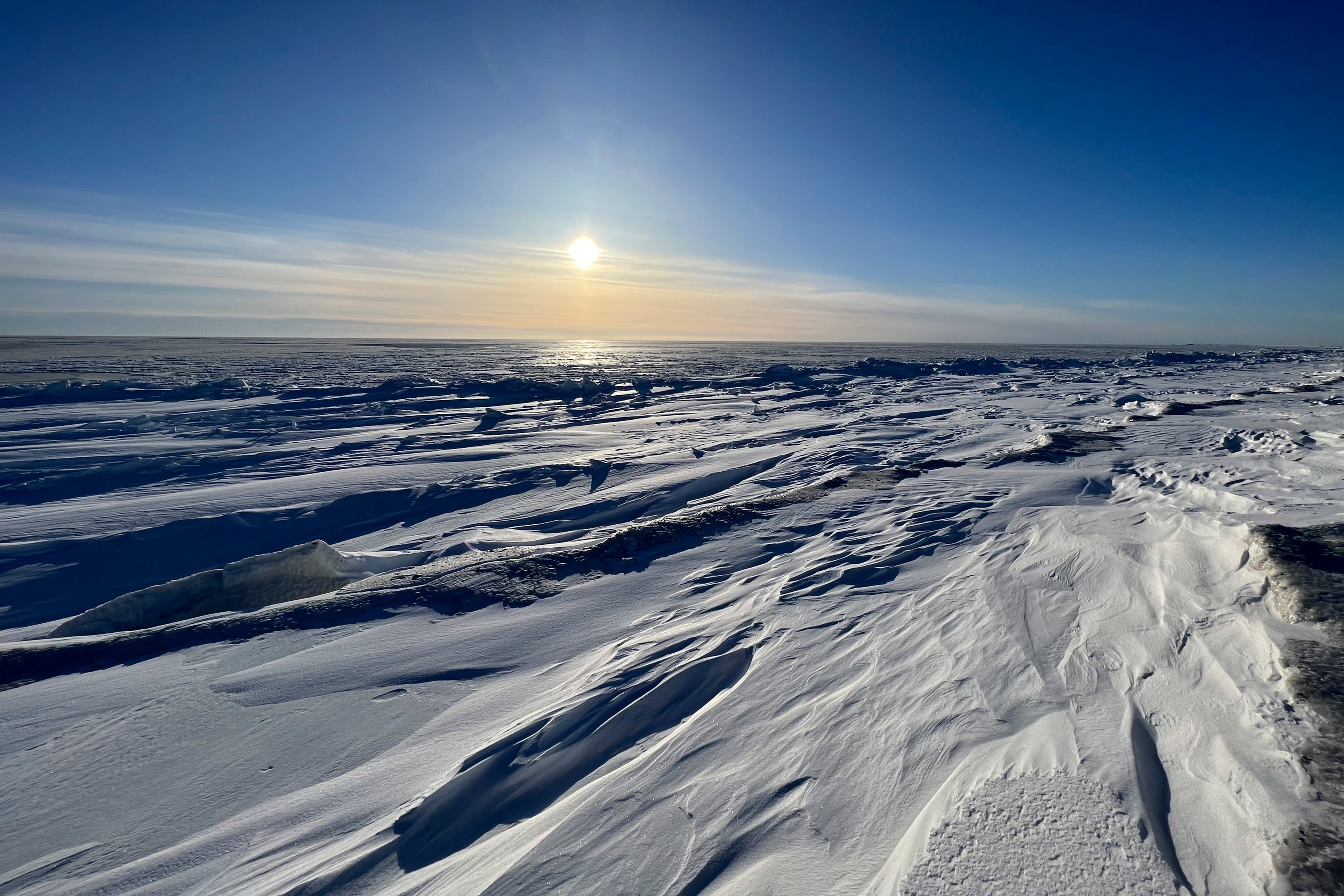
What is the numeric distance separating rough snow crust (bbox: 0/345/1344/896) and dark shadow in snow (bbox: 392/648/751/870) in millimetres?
18

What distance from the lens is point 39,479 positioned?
8.16 metres

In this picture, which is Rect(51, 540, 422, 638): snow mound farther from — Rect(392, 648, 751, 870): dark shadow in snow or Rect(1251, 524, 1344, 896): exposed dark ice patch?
Rect(1251, 524, 1344, 896): exposed dark ice patch

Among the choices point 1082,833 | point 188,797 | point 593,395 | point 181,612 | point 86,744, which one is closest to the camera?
point 1082,833

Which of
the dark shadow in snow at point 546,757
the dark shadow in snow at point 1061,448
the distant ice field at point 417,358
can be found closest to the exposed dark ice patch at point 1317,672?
the dark shadow in snow at point 546,757

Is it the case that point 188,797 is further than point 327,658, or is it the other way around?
point 327,658

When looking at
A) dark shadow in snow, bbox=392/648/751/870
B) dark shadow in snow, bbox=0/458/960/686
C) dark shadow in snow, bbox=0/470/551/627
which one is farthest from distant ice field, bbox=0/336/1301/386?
dark shadow in snow, bbox=392/648/751/870

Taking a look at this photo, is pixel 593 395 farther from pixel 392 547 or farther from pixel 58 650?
pixel 58 650

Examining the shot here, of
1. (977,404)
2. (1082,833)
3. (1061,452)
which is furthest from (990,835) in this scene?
(977,404)

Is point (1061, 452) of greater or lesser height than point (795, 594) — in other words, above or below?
above

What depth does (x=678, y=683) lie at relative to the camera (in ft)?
10.2

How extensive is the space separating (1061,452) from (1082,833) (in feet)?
24.1

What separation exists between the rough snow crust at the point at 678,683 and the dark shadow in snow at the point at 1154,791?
0.05ft

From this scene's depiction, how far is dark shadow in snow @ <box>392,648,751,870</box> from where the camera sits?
224 cm

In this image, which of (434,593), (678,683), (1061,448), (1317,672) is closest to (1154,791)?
(1317,672)
